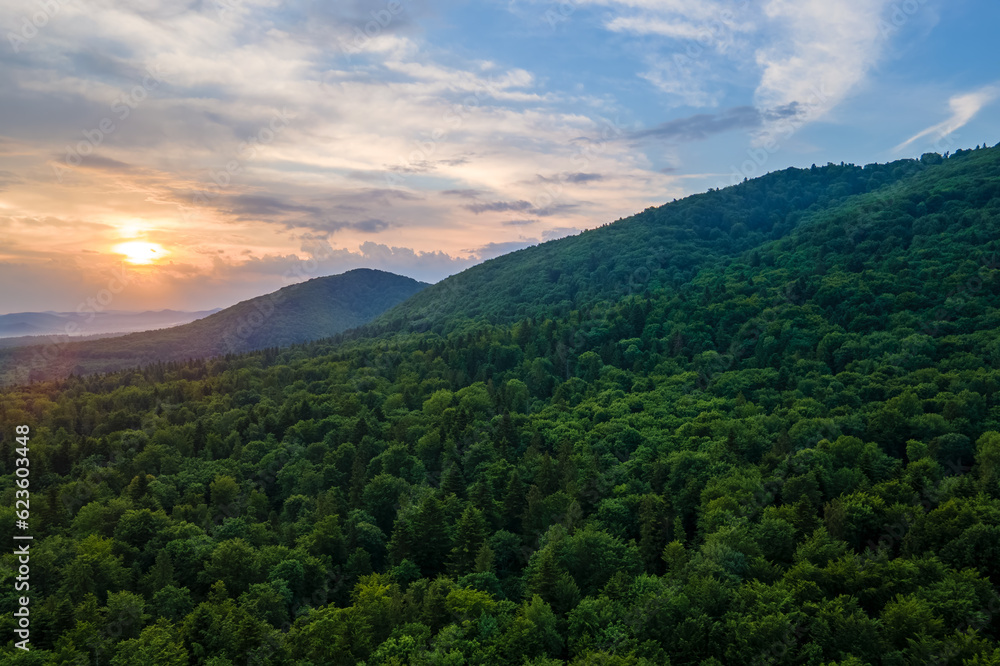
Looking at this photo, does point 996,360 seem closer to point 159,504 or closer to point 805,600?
point 805,600

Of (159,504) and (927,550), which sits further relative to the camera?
(159,504)

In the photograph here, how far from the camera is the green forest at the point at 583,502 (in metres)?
52.2

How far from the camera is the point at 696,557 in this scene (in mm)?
60500

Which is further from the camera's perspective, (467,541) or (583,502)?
(583,502)

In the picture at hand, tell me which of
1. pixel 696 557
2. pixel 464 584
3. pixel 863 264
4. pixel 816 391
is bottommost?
pixel 464 584

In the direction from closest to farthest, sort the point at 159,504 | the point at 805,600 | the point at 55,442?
1. the point at 805,600
2. the point at 159,504
3. the point at 55,442

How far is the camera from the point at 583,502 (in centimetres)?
8588

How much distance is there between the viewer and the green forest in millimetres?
52188

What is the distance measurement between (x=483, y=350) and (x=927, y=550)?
132m

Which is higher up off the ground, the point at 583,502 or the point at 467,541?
the point at 583,502

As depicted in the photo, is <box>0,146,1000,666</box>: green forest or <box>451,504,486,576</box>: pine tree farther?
<box>451,504,486,576</box>: pine tree

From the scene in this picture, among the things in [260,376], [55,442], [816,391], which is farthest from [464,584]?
[260,376]

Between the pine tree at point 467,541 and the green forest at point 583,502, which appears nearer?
the green forest at point 583,502

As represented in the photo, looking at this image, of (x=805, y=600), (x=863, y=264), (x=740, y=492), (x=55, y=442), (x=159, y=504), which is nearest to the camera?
(x=805, y=600)
